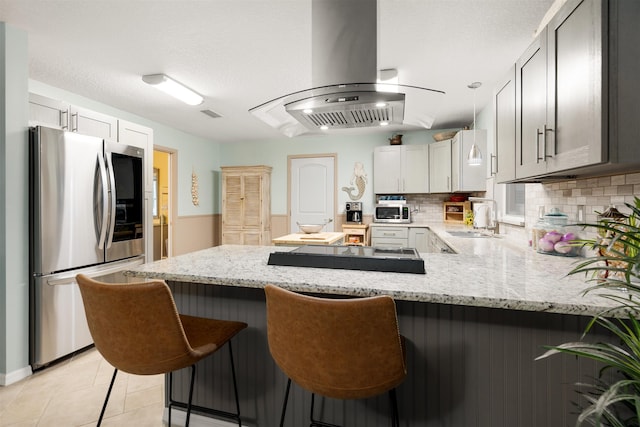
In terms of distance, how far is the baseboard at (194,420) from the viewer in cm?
171

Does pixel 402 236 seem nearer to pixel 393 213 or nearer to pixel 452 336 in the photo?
pixel 393 213

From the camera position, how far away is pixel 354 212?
5449 mm

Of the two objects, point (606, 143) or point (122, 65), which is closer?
point (606, 143)

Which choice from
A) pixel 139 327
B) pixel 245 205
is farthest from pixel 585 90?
pixel 245 205

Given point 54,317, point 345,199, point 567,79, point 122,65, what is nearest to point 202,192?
point 345,199

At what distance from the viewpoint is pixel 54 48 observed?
2643 mm

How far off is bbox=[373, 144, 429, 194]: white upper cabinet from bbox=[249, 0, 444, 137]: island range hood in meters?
3.26

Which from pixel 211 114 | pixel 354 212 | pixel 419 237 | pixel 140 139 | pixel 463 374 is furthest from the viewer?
pixel 354 212

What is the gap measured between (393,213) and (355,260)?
3.68 meters

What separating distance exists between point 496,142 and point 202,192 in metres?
5.01

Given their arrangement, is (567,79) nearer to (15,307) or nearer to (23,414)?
(23,414)

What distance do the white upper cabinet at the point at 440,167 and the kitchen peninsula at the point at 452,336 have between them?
3197mm

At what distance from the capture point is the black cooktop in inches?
57.3

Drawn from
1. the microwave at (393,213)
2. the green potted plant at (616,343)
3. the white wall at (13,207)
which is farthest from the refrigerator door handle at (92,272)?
the microwave at (393,213)
